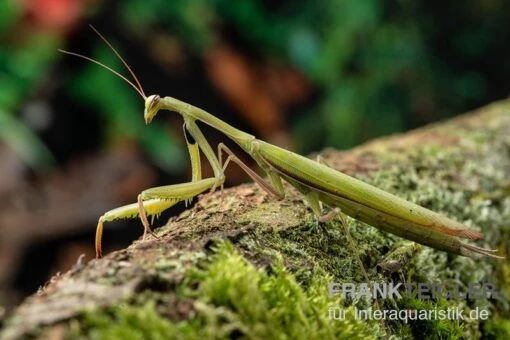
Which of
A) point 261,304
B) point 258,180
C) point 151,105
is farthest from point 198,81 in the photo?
point 261,304

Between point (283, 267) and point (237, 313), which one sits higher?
point (283, 267)

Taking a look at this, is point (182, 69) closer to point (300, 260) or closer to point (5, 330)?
point (300, 260)

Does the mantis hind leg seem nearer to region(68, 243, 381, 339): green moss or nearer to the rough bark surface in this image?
the rough bark surface

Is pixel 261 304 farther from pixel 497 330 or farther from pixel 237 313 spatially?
pixel 497 330

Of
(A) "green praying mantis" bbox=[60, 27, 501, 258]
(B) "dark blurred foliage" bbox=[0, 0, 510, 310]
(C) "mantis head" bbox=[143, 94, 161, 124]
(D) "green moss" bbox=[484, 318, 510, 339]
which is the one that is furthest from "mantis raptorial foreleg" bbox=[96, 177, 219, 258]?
(B) "dark blurred foliage" bbox=[0, 0, 510, 310]

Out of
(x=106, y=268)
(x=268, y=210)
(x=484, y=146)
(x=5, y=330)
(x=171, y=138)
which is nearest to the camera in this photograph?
(x=5, y=330)

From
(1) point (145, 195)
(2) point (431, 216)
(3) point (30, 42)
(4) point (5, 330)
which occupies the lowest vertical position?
(4) point (5, 330)

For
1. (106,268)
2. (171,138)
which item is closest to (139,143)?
(171,138)

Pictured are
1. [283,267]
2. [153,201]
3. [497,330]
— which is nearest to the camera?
[283,267]
